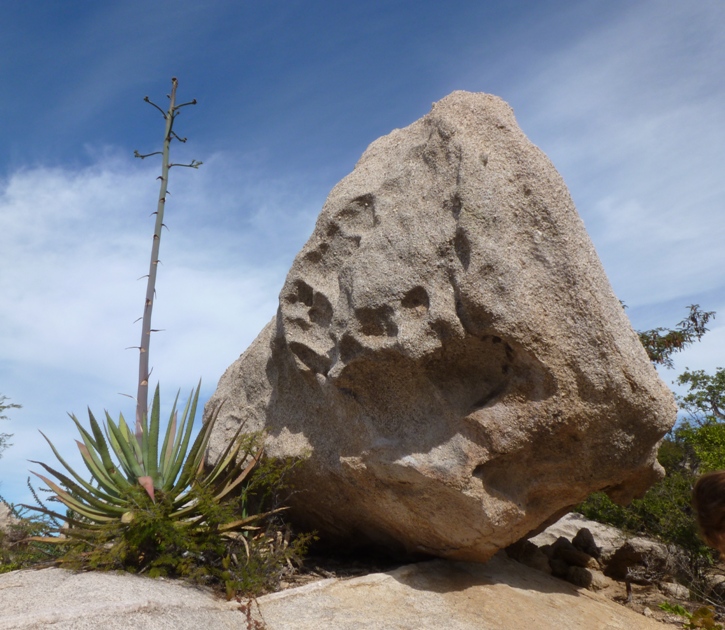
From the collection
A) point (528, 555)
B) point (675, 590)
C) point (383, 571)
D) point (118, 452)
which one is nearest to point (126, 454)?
point (118, 452)

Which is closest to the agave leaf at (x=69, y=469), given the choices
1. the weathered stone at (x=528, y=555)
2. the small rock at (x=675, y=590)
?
the weathered stone at (x=528, y=555)

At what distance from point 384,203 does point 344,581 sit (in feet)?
9.59

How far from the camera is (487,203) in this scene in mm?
5062

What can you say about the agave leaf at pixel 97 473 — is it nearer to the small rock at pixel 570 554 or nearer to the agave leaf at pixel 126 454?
the agave leaf at pixel 126 454

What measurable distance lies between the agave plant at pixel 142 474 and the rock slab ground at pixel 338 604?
0.56 meters

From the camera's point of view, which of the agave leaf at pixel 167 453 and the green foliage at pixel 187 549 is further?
the agave leaf at pixel 167 453

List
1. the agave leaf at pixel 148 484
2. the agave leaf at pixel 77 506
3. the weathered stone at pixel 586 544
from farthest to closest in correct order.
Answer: the weathered stone at pixel 586 544, the agave leaf at pixel 77 506, the agave leaf at pixel 148 484

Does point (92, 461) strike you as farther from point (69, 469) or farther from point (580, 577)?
point (580, 577)

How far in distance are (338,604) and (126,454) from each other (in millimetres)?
2190

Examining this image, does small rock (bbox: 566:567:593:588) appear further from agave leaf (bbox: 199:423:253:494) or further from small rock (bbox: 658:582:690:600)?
agave leaf (bbox: 199:423:253:494)

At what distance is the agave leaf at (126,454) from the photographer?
589cm

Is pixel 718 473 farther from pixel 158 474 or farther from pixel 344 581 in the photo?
pixel 158 474

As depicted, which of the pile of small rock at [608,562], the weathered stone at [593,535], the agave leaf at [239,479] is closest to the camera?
the agave leaf at [239,479]

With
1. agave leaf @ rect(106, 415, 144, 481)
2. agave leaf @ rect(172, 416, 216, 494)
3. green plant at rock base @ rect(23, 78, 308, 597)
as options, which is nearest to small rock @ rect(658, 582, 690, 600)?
green plant at rock base @ rect(23, 78, 308, 597)
